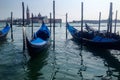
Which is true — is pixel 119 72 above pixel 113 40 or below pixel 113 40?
below

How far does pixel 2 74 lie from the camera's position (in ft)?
32.6

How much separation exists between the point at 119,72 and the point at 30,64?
470 cm

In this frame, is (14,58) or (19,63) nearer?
(19,63)

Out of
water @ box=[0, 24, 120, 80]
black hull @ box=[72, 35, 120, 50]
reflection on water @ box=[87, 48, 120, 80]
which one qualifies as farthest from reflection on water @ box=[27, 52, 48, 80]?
black hull @ box=[72, 35, 120, 50]

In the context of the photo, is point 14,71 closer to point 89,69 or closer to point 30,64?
point 30,64

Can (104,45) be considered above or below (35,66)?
above

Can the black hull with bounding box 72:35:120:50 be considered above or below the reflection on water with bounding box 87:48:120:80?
above

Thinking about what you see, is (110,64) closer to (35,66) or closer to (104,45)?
(35,66)

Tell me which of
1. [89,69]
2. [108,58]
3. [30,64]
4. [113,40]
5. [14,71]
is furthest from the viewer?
[113,40]

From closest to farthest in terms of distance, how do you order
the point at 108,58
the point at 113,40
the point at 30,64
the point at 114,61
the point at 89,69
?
the point at 89,69, the point at 30,64, the point at 114,61, the point at 108,58, the point at 113,40

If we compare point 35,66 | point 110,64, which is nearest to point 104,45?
point 110,64

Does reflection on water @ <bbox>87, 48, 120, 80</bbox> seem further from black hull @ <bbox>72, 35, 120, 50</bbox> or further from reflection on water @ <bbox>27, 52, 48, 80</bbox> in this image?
reflection on water @ <bbox>27, 52, 48, 80</bbox>

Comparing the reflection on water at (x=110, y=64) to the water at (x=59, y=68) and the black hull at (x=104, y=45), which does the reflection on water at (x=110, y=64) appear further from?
the black hull at (x=104, y=45)

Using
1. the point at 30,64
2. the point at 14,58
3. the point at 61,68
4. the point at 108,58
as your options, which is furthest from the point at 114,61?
the point at 14,58
